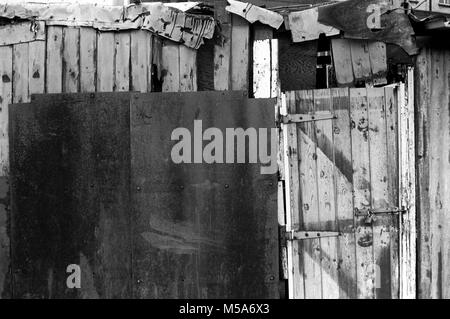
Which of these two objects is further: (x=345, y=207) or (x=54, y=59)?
(x=54, y=59)

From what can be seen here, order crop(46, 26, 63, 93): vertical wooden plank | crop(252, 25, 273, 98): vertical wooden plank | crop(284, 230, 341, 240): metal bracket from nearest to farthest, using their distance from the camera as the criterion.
A: crop(284, 230, 341, 240): metal bracket < crop(252, 25, 273, 98): vertical wooden plank < crop(46, 26, 63, 93): vertical wooden plank

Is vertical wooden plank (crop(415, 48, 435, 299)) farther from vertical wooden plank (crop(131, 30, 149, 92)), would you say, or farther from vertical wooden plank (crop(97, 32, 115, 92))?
vertical wooden plank (crop(97, 32, 115, 92))

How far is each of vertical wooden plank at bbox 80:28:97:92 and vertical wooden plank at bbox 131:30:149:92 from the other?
36 centimetres

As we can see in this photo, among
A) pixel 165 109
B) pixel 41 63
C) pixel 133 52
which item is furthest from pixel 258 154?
pixel 41 63

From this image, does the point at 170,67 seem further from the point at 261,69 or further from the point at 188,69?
the point at 261,69

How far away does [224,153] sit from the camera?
5273 mm

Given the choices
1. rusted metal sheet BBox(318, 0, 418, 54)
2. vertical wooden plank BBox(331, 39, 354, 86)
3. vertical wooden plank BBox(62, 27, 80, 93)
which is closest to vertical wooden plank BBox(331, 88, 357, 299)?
vertical wooden plank BBox(331, 39, 354, 86)

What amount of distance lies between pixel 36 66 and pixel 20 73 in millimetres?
168

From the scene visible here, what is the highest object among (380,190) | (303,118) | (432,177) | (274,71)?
(274,71)

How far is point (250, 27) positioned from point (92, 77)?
1544 millimetres

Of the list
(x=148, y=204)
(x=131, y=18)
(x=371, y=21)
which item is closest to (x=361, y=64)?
(x=371, y=21)

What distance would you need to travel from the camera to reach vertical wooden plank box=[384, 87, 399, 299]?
5375 millimetres

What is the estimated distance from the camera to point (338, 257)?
5.38m

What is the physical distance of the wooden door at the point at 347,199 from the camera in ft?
17.6
